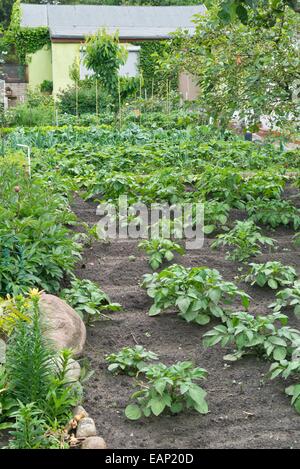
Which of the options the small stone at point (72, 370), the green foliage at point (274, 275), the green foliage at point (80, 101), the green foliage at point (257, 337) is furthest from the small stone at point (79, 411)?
the green foliage at point (80, 101)

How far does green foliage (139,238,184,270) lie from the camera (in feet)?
18.4

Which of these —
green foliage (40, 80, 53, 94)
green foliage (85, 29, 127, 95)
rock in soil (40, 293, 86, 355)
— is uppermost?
Result: green foliage (85, 29, 127, 95)

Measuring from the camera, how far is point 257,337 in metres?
4.05

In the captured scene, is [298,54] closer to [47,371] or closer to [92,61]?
[47,371]

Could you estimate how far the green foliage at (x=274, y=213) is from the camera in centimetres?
659

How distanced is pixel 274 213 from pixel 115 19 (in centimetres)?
2558

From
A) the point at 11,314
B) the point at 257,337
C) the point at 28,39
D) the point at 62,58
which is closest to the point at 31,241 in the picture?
the point at 11,314

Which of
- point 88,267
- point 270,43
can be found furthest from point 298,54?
point 88,267

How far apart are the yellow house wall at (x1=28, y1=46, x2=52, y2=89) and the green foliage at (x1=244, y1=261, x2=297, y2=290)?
23.2 meters

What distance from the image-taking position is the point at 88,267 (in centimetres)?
574

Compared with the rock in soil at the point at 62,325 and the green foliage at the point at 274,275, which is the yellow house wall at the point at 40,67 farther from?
the rock in soil at the point at 62,325

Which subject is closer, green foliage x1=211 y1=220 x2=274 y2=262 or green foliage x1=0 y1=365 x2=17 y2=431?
green foliage x1=0 y1=365 x2=17 y2=431

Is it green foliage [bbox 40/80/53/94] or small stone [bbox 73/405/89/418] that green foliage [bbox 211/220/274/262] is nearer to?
small stone [bbox 73/405/89/418]

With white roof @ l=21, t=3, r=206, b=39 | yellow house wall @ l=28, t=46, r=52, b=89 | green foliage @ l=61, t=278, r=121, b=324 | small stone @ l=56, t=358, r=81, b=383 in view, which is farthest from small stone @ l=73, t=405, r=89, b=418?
yellow house wall @ l=28, t=46, r=52, b=89
